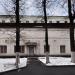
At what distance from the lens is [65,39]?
50.2m

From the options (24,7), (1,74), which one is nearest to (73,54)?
(24,7)

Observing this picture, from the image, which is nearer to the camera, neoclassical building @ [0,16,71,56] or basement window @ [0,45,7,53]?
neoclassical building @ [0,16,71,56]

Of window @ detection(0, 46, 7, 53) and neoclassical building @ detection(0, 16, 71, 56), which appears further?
window @ detection(0, 46, 7, 53)

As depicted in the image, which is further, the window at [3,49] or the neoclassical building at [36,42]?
the window at [3,49]

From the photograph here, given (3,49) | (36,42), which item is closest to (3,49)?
(3,49)

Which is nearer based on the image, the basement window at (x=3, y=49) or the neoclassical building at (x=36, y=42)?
the neoclassical building at (x=36, y=42)

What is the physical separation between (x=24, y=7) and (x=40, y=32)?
73.9 ft

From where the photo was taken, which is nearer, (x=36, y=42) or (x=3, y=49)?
(x=3, y=49)

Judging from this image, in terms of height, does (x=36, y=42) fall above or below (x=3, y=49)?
above

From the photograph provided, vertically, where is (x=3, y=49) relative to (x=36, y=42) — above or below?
below

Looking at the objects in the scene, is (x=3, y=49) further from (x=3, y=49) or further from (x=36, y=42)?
(x=36, y=42)

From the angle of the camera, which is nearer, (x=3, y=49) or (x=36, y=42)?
(x=3, y=49)

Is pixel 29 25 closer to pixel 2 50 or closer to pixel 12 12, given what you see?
pixel 12 12

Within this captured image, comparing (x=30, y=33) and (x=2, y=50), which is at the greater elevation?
(x=30, y=33)
